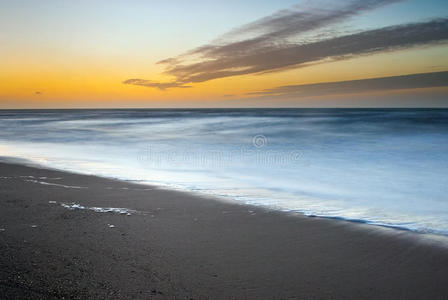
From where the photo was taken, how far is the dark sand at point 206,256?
2.33 m

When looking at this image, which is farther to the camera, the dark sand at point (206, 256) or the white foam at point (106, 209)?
the white foam at point (106, 209)

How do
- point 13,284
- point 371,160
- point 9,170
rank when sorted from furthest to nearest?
point 371,160 → point 9,170 → point 13,284

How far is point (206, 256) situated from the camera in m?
2.87

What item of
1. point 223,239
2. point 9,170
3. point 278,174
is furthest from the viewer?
point 278,174

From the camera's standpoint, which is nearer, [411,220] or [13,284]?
[13,284]

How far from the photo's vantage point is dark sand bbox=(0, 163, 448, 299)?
233 centimetres

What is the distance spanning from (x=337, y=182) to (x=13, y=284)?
626 centimetres

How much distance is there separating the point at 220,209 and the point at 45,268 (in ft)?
7.39

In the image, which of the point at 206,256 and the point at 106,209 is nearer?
the point at 206,256

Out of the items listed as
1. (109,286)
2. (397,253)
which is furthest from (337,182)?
(109,286)

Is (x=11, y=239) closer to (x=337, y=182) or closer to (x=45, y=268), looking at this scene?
(x=45, y=268)

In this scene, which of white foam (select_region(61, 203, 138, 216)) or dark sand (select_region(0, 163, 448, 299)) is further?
white foam (select_region(61, 203, 138, 216))

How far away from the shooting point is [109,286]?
2.30 m

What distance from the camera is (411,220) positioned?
4.29 meters
